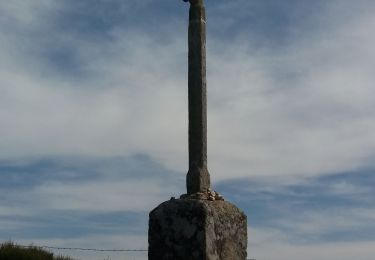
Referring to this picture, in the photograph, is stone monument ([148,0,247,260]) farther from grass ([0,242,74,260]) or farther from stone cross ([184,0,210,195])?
grass ([0,242,74,260])

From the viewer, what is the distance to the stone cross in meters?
5.43

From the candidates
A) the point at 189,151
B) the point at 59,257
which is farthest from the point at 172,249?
the point at 59,257

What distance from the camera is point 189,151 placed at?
18.2 feet

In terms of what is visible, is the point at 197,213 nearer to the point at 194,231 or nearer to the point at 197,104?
the point at 194,231

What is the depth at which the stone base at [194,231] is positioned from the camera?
5.04 meters

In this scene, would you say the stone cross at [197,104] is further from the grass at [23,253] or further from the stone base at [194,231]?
the grass at [23,253]

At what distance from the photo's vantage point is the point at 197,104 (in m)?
5.59

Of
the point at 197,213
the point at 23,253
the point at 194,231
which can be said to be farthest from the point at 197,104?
the point at 23,253

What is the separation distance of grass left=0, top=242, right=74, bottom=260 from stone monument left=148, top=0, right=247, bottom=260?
9001mm

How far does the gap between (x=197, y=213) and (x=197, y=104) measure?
40.8 inches

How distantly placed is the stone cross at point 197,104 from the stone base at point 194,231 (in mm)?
264

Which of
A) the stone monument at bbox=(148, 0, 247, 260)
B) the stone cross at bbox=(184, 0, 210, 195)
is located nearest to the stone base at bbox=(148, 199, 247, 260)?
the stone monument at bbox=(148, 0, 247, 260)

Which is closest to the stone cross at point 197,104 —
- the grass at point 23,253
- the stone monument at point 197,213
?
the stone monument at point 197,213

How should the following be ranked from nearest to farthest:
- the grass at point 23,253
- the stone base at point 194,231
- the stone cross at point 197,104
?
the stone base at point 194,231
the stone cross at point 197,104
the grass at point 23,253
